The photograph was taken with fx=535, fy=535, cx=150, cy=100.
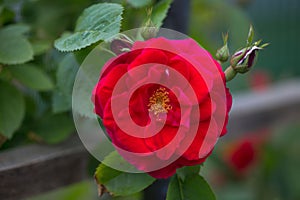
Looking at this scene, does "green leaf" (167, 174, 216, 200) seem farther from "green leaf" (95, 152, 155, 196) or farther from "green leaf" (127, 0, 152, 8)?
"green leaf" (127, 0, 152, 8)

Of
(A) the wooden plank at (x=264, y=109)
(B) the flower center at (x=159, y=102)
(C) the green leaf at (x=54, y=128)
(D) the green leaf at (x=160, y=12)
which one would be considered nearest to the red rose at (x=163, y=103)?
(B) the flower center at (x=159, y=102)

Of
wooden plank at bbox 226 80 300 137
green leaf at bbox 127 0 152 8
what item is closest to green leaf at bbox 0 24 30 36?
green leaf at bbox 127 0 152 8

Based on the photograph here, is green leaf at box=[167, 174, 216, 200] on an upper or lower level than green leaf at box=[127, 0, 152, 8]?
lower

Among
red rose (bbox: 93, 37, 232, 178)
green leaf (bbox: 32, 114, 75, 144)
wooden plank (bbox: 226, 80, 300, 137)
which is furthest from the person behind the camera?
wooden plank (bbox: 226, 80, 300, 137)

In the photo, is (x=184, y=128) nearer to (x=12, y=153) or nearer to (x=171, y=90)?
(x=171, y=90)

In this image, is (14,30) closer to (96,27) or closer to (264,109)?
(96,27)

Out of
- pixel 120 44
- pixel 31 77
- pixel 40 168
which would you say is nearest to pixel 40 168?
pixel 40 168
